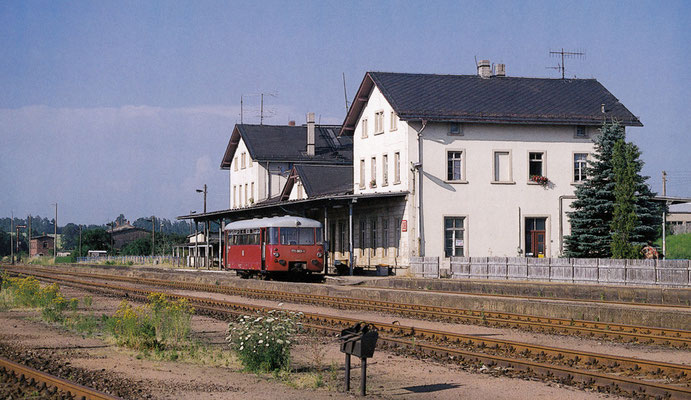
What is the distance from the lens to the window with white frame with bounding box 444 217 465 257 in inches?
1543

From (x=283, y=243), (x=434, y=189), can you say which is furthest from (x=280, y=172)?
(x=283, y=243)

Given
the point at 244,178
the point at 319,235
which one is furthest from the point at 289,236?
the point at 244,178

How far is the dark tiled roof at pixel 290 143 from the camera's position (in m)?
63.1

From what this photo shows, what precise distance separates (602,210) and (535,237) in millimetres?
5828

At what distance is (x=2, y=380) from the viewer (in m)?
10.5

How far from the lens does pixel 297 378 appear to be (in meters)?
10.8

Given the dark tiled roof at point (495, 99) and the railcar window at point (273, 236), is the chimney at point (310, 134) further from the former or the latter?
the railcar window at point (273, 236)

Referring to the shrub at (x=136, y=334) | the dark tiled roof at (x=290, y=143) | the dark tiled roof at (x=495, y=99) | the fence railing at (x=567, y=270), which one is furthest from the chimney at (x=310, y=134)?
the shrub at (x=136, y=334)

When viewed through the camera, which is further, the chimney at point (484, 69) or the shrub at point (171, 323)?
the chimney at point (484, 69)

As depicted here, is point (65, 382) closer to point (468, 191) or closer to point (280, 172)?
point (468, 191)

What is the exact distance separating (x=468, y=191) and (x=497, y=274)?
7.07 metres

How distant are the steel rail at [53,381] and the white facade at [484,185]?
2817cm

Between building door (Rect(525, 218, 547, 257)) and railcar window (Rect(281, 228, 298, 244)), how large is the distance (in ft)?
39.6

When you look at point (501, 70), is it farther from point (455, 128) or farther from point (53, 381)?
point (53, 381)
